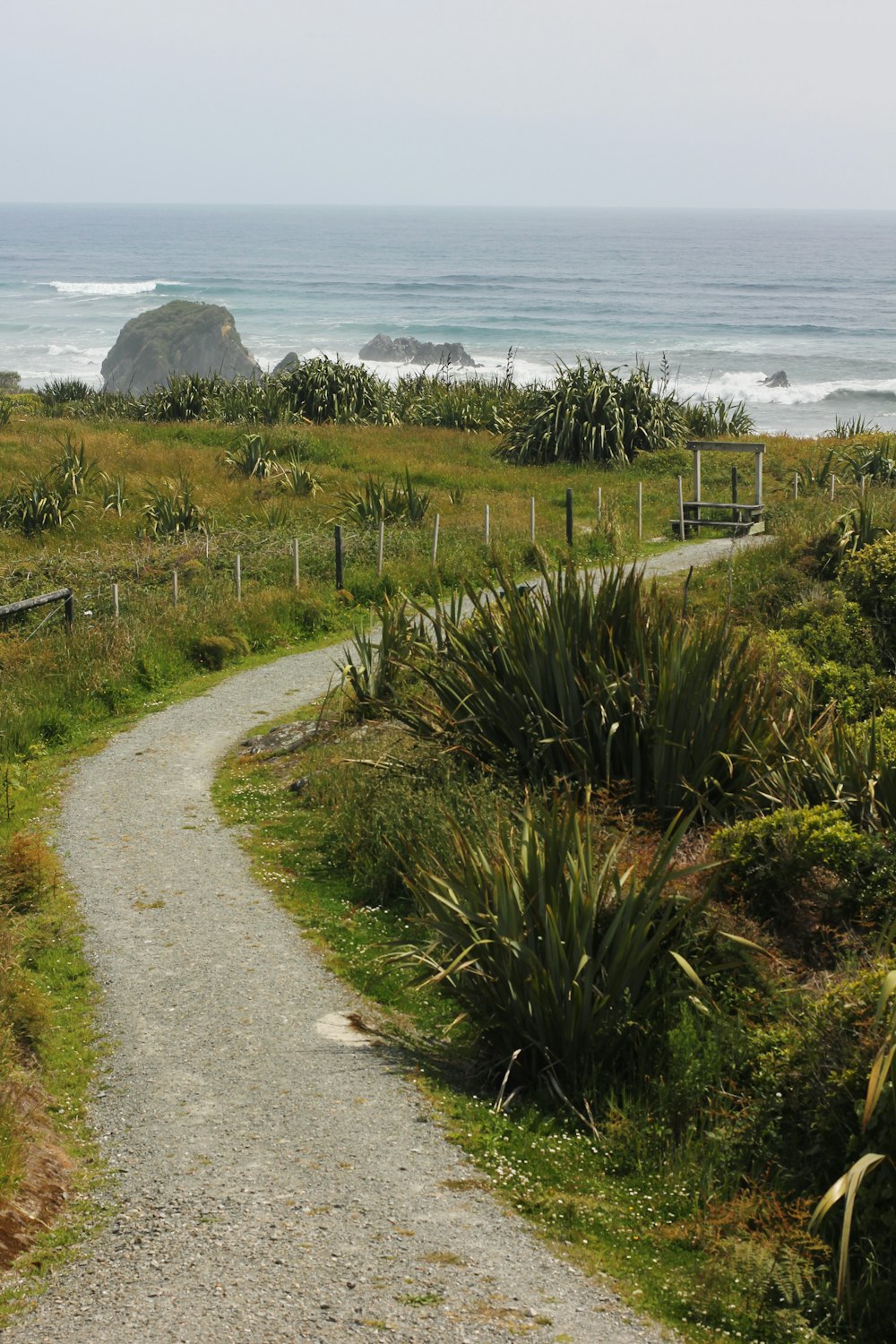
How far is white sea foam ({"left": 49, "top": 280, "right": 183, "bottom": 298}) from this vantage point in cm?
13675

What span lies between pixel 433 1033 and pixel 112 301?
13034cm

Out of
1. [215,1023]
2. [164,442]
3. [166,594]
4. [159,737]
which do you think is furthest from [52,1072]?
[164,442]

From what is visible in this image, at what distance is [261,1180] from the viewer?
6367 millimetres

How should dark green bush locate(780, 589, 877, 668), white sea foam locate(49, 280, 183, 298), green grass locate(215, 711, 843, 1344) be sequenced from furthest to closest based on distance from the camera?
white sea foam locate(49, 280, 183, 298)
dark green bush locate(780, 589, 877, 668)
green grass locate(215, 711, 843, 1344)

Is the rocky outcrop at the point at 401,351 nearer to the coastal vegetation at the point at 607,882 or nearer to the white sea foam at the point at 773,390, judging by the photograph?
the white sea foam at the point at 773,390

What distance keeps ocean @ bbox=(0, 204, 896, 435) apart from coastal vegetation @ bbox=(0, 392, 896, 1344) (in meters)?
51.0

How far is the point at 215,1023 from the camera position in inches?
326

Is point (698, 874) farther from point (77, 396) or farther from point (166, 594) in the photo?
point (77, 396)

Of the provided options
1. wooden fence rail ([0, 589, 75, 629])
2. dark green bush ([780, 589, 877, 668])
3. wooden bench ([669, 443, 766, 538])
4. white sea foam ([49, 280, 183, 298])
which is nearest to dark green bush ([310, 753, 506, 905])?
dark green bush ([780, 589, 877, 668])

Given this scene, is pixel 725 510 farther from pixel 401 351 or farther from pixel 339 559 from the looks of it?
pixel 401 351

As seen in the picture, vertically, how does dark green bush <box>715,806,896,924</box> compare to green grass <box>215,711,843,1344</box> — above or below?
above

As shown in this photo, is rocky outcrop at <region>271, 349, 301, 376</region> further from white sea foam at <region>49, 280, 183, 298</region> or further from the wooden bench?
white sea foam at <region>49, 280, 183, 298</region>

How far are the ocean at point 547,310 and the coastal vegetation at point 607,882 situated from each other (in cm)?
5105

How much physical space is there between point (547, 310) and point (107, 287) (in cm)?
5174
